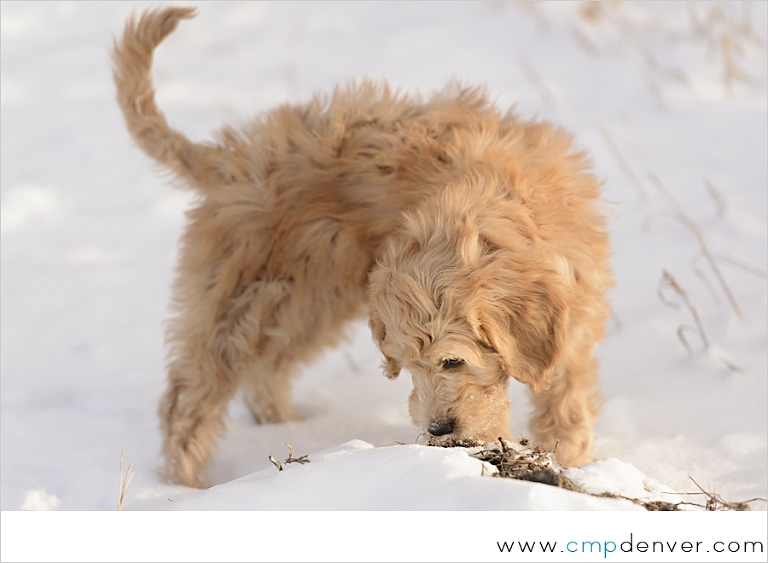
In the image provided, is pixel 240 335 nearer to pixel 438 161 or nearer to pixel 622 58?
pixel 438 161

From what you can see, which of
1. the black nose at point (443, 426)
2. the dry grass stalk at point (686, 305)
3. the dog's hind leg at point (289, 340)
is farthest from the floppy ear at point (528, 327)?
the dry grass stalk at point (686, 305)

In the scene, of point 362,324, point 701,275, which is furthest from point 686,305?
point 362,324

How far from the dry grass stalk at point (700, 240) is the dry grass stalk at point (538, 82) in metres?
1.26

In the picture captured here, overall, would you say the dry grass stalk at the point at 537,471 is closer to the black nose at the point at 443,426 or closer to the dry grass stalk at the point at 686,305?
the black nose at the point at 443,426

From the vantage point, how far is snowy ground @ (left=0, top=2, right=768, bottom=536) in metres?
2.97

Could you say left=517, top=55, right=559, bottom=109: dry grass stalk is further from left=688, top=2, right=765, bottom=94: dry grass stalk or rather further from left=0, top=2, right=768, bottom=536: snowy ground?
left=688, top=2, right=765, bottom=94: dry grass stalk

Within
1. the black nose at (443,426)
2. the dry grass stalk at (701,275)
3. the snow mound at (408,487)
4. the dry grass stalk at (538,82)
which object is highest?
the dry grass stalk at (538,82)

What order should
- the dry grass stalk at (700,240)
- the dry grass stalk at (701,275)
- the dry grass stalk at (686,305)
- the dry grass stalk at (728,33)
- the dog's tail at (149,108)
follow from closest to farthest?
the dog's tail at (149,108), the dry grass stalk at (686,305), the dry grass stalk at (700,240), the dry grass stalk at (701,275), the dry grass stalk at (728,33)

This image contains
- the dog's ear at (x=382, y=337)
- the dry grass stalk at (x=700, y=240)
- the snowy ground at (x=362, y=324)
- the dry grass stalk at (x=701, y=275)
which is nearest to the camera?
the dog's ear at (x=382, y=337)

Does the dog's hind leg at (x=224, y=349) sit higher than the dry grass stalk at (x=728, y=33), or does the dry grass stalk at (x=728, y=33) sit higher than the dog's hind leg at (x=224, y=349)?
the dry grass stalk at (x=728, y=33)

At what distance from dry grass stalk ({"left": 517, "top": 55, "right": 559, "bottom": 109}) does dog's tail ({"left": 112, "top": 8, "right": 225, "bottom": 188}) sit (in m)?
3.38

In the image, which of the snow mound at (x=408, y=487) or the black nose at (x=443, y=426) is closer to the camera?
the snow mound at (x=408, y=487)

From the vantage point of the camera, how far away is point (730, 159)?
504cm

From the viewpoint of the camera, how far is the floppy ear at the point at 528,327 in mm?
2500
